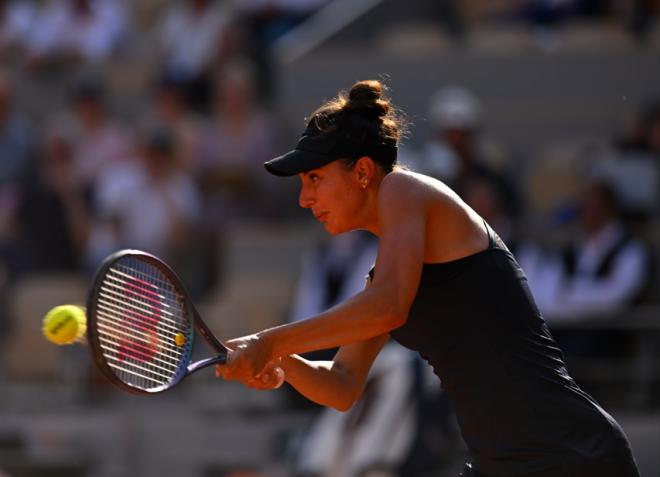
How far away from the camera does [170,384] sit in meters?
3.71

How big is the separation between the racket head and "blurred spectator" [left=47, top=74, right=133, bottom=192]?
612 centimetres

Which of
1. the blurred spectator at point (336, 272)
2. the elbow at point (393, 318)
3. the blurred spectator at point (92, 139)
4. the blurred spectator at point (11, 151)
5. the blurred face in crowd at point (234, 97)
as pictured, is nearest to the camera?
the elbow at point (393, 318)

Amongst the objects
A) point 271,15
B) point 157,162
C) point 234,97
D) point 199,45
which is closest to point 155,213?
point 157,162

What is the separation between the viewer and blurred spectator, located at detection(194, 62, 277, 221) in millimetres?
9531

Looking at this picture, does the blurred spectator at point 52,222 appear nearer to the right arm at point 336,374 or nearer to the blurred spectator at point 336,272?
the blurred spectator at point 336,272

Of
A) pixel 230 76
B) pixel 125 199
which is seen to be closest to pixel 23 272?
pixel 125 199

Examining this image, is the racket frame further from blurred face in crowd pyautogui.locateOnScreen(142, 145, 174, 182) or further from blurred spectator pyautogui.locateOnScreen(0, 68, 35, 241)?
blurred spectator pyautogui.locateOnScreen(0, 68, 35, 241)

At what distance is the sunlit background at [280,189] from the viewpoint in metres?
7.76

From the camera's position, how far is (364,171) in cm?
385

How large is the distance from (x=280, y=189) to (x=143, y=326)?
564cm

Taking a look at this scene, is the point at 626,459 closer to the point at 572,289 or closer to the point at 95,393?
the point at 572,289

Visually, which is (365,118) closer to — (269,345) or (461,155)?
(269,345)

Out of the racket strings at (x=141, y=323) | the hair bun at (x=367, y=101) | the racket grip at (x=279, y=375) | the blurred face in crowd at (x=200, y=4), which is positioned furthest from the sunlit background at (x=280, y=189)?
the hair bun at (x=367, y=101)

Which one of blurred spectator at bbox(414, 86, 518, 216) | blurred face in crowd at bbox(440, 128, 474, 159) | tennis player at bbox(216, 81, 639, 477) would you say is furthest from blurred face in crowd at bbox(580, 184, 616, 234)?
tennis player at bbox(216, 81, 639, 477)
